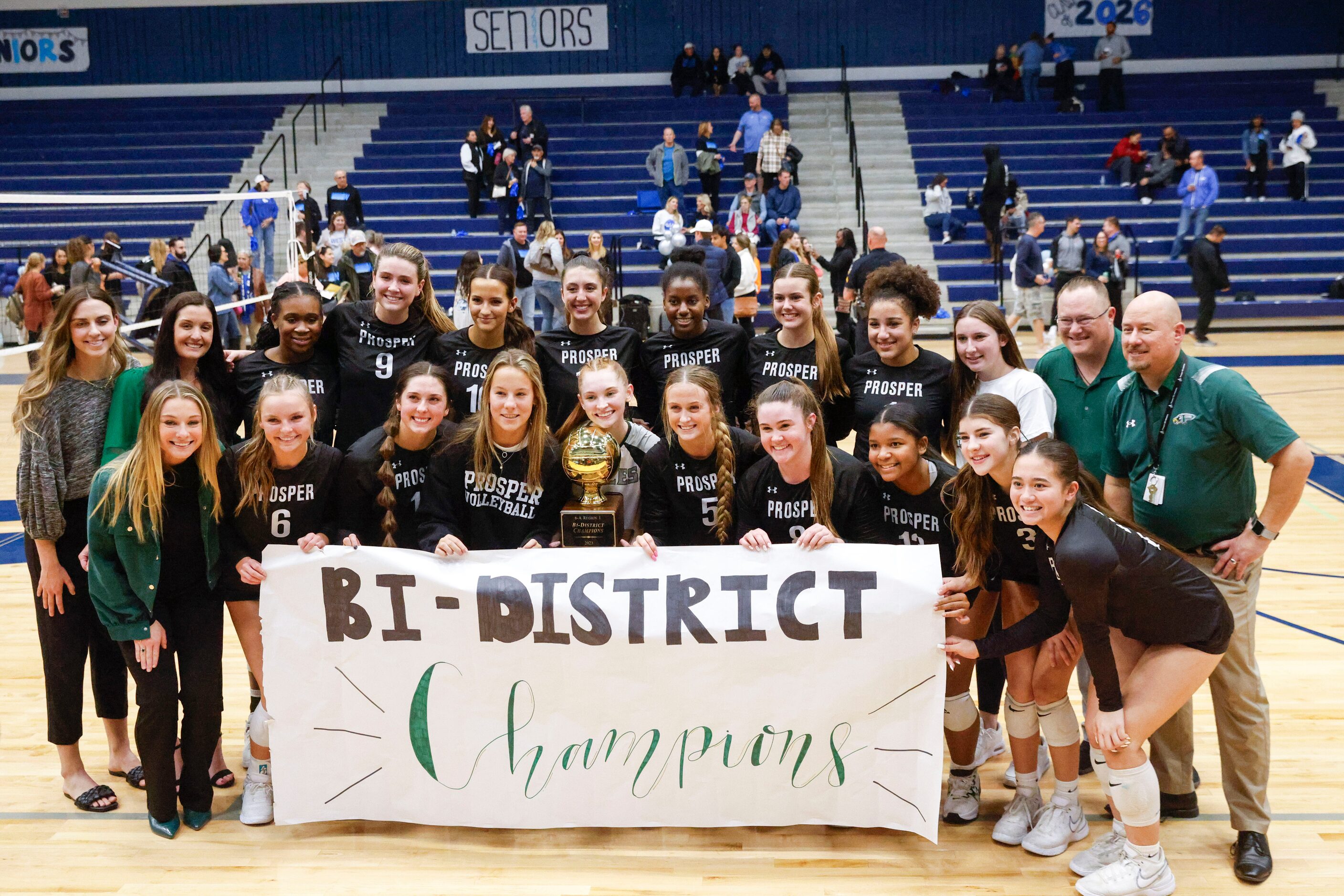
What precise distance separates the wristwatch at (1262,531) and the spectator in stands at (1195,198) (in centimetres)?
1588

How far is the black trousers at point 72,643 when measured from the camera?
4273mm

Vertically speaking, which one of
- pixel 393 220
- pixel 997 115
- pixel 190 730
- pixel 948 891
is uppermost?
pixel 997 115

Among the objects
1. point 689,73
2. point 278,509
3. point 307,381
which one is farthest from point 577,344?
point 689,73

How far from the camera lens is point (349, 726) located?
13.5ft

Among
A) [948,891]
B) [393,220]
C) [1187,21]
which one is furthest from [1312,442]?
[1187,21]

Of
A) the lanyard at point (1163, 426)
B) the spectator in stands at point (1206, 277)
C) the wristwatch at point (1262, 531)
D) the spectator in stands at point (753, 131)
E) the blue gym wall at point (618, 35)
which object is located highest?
the blue gym wall at point (618, 35)

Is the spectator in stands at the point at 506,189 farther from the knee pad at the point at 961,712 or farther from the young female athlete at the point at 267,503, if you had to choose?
the knee pad at the point at 961,712

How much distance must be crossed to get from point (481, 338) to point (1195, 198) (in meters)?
16.3

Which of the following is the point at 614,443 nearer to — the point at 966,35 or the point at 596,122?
the point at 596,122

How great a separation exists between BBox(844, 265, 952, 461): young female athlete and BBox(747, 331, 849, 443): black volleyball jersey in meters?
0.07

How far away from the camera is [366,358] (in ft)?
16.9

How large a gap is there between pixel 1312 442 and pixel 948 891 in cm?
790

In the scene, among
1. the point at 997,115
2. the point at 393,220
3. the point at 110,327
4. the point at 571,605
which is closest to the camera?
the point at 571,605

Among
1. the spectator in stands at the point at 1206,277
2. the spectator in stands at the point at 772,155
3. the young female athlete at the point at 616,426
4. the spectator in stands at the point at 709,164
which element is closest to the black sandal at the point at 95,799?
the young female athlete at the point at 616,426
